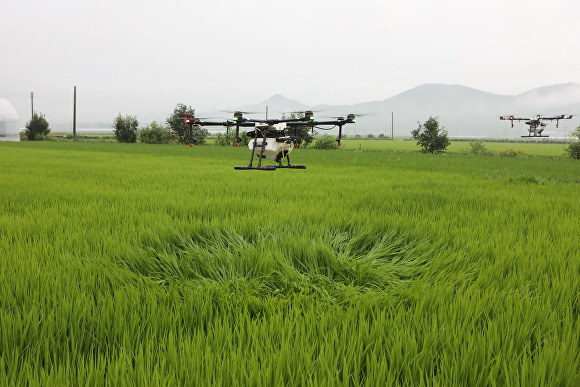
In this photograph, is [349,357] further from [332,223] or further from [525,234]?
[525,234]

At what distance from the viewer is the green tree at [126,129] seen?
41156 mm

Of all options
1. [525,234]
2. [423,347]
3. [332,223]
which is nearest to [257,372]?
[423,347]

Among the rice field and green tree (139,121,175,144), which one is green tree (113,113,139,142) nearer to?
green tree (139,121,175,144)

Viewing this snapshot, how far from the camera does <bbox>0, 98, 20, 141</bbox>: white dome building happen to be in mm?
46250

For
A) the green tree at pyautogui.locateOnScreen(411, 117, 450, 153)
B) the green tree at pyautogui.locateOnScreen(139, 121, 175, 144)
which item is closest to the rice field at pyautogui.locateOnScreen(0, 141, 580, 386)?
the green tree at pyautogui.locateOnScreen(411, 117, 450, 153)

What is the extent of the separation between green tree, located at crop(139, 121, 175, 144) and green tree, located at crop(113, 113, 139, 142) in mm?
1722

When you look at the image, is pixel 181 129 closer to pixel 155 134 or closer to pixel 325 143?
pixel 155 134

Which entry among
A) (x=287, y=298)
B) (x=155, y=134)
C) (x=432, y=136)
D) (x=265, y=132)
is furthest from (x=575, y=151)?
(x=155, y=134)

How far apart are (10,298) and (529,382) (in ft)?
7.58

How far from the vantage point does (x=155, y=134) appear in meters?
40.1

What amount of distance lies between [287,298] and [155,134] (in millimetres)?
41711

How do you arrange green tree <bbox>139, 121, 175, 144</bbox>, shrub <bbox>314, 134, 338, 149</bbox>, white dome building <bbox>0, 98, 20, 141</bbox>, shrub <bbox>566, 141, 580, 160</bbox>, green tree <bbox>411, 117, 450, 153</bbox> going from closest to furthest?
shrub <bbox>566, 141, 580, 160</bbox>
green tree <bbox>411, 117, 450, 153</bbox>
shrub <bbox>314, 134, 338, 149</bbox>
green tree <bbox>139, 121, 175, 144</bbox>
white dome building <bbox>0, 98, 20, 141</bbox>

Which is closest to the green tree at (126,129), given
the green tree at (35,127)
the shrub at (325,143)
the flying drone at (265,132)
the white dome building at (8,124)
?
the green tree at (35,127)

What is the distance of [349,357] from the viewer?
1.26 metres
